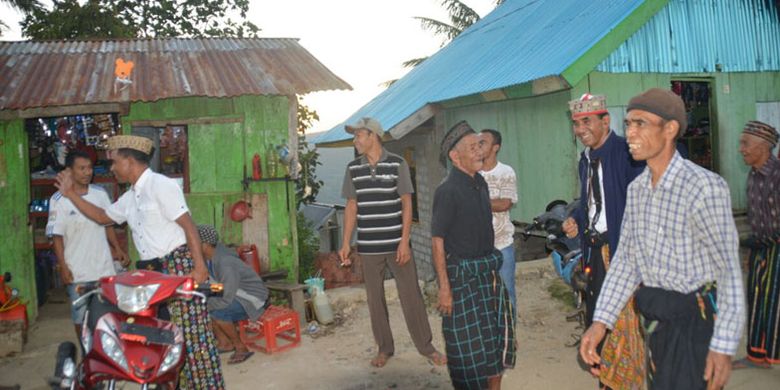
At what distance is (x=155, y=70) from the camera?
788 centimetres

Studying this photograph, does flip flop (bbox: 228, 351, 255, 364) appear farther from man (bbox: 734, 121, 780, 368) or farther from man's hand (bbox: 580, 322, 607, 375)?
man (bbox: 734, 121, 780, 368)

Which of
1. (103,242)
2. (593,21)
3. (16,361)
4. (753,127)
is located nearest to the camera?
(753,127)

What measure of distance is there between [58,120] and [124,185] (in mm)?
1248

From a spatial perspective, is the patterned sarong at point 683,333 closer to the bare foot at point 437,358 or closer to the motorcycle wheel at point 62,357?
the bare foot at point 437,358

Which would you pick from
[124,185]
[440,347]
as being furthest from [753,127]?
[124,185]

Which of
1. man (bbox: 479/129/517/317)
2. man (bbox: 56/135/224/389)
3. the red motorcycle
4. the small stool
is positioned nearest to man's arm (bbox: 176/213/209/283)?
man (bbox: 56/135/224/389)

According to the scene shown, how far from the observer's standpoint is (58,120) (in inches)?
338

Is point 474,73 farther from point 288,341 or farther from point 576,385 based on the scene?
point 576,385

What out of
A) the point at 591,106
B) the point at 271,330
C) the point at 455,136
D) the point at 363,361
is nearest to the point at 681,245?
the point at 591,106

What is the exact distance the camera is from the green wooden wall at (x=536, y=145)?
8.04 meters

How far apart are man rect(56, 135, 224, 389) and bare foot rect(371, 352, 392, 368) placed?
4.88ft

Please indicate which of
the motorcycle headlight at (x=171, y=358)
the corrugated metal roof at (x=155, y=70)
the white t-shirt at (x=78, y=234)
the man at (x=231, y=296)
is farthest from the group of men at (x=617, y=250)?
the corrugated metal roof at (x=155, y=70)

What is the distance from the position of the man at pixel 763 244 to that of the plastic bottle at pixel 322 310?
3.96 metres

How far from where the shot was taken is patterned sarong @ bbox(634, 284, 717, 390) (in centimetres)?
247
